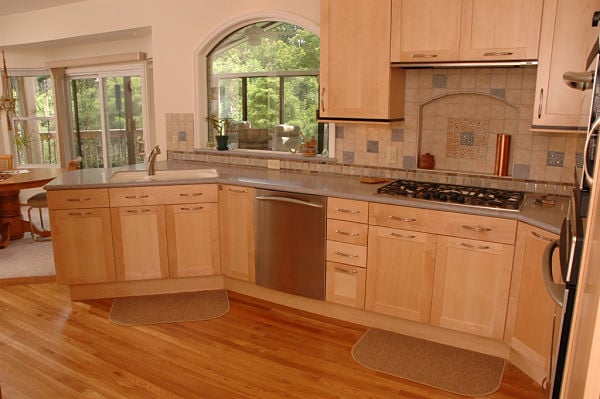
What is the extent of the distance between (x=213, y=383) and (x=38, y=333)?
4.60ft

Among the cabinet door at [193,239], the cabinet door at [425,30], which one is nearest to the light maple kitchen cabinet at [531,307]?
the cabinet door at [425,30]

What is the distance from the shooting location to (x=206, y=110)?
4.62 meters

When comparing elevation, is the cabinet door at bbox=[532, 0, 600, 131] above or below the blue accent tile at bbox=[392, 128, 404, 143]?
above

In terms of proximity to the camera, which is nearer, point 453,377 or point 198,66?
point 453,377

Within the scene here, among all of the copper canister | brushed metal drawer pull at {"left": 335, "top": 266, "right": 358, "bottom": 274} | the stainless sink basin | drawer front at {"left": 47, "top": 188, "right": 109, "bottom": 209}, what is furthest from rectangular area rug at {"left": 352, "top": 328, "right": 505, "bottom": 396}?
drawer front at {"left": 47, "top": 188, "right": 109, "bottom": 209}

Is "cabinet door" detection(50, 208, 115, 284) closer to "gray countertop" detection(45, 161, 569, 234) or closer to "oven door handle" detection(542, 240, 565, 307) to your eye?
"gray countertop" detection(45, 161, 569, 234)

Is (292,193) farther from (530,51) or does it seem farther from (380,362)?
(530,51)

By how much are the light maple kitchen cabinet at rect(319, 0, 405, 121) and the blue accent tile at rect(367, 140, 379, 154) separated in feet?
1.00

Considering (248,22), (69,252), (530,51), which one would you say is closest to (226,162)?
(248,22)

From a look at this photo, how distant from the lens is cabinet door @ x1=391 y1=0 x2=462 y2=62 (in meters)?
2.97

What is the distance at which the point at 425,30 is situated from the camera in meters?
3.06

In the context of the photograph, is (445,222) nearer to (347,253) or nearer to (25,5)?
(347,253)

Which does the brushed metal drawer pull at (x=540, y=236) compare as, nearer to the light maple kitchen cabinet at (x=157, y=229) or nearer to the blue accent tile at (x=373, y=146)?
the blue accent tile at (x=373, y=146)

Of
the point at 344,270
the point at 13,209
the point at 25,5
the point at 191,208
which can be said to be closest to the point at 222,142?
the point at 191,208
